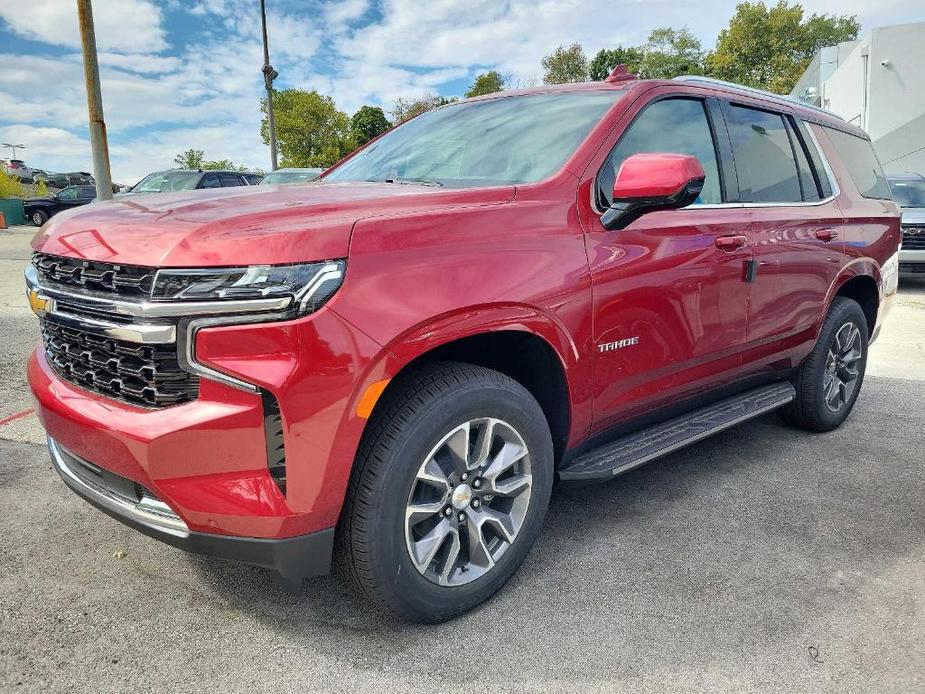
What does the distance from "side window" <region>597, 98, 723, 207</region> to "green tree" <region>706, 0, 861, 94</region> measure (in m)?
63.5

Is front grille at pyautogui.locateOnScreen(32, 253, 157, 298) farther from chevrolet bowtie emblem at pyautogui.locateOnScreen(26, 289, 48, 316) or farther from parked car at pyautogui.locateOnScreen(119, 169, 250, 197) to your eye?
parked car at pyautogui.locateOnScreen(119, 169, 250, 197)

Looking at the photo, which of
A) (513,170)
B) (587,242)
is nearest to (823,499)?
(587,242)

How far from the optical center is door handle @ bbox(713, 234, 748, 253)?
3.15m

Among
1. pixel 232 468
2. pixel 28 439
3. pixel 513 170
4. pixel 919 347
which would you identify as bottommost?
pixel 919 347

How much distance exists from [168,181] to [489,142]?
12.4 metres

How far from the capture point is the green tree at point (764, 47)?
198 feet

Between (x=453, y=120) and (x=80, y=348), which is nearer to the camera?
(x=80, y=348)

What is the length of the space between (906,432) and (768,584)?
7.89 feet

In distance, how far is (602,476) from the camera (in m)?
2.75

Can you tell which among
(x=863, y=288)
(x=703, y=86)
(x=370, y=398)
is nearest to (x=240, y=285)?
(x=370, y=398)

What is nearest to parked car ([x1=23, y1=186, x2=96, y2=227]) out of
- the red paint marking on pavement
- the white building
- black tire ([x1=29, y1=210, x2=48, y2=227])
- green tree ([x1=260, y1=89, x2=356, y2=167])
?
black tire ([x1=29, y1=210, x2=48, y2=227])

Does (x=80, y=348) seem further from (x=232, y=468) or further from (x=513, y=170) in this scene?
(x=513, y=170)

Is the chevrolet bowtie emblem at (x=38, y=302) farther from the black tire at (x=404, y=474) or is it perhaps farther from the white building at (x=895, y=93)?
the white building at (x=895, y=93)

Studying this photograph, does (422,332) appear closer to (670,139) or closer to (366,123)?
(670,139)
